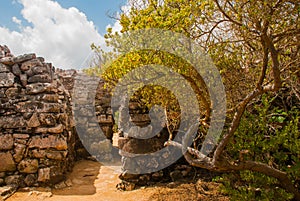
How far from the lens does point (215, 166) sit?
3.36 m

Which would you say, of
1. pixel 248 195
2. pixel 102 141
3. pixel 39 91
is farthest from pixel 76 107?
pixel 248 195

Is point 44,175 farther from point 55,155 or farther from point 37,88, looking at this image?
point 37,88

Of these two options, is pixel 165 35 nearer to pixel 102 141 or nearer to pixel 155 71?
pixel 155 71

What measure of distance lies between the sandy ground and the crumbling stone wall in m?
0.42

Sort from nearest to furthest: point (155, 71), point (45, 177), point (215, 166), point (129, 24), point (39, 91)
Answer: point (215, 166) → point (129, 24) → point (155, 71) → point (45, 177) → point (39, 91)

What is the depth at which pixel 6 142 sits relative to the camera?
21.0 feet

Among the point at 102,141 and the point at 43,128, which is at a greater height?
the point at 43,128

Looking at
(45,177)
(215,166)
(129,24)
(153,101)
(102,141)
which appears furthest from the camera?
(102,141)

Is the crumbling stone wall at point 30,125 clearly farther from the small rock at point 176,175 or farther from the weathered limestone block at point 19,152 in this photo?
the small rock at point 176,175

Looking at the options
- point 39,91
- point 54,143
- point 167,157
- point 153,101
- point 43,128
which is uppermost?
point 39,91

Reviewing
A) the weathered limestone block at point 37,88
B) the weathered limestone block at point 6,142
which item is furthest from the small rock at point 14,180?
the weathered limestone block at point 37,88

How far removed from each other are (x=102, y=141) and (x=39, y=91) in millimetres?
3714

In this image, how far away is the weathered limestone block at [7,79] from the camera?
22.4 ft

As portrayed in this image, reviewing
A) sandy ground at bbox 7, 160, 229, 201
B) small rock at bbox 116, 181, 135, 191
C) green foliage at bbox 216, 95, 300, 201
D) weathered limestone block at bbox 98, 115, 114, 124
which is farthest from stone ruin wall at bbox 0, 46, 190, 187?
green foliage at bbox 216, 95, 300, 201
